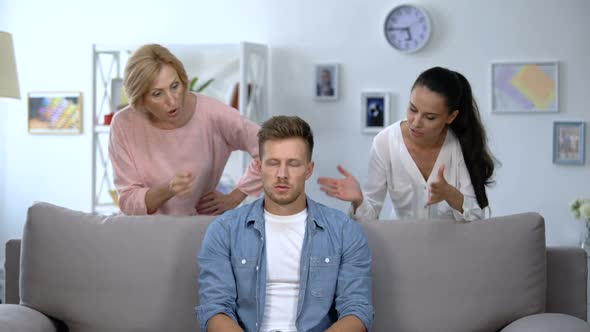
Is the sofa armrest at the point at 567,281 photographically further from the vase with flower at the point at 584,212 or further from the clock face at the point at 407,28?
the clock face at the point at 407,28

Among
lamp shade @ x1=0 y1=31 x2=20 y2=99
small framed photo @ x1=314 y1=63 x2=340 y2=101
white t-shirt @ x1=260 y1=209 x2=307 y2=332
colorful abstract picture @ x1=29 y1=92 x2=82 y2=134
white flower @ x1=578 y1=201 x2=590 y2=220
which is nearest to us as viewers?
white t-shirt @ x1=260 y1=209 x2=307 y2=332

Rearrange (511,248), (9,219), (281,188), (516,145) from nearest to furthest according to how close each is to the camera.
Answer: (281,188), (511,248), (516,145), (9,219)

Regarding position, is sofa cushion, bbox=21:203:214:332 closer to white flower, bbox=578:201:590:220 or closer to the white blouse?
the white blouse

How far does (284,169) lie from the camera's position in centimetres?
212

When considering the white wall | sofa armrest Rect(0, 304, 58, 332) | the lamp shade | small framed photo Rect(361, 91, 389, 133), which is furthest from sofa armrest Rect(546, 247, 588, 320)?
the lamp shade

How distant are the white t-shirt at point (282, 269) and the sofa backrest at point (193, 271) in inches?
10.8

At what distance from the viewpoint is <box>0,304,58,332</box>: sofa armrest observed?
6.95 feet

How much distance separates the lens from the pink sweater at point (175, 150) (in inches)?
101

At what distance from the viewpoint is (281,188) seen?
212 centimetres

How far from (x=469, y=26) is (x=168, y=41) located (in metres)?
1.85

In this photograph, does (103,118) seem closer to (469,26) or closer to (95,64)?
(95,64)

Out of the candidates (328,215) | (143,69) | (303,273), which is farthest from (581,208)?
(143,69)

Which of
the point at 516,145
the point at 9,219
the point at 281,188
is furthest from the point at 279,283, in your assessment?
the point at 9,219

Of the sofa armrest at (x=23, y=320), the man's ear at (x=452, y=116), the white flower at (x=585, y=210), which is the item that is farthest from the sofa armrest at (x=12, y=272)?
the white flower at (x=585, y=210)
